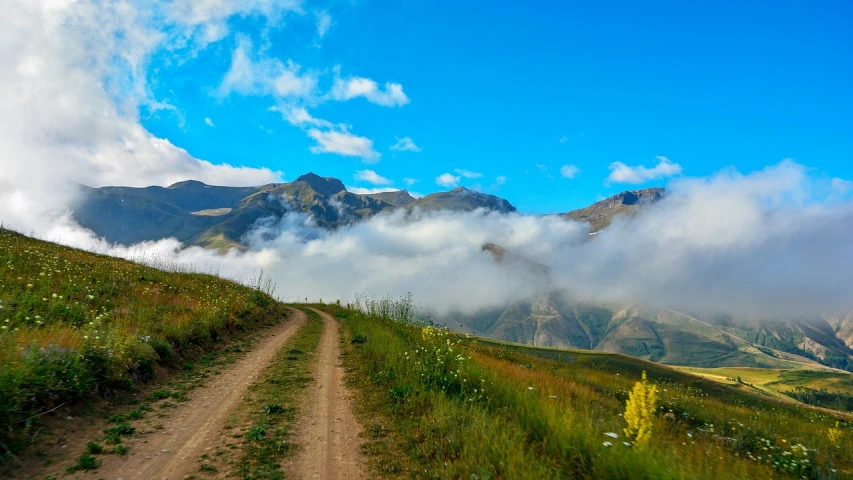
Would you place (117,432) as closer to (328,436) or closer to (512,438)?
(328,436)

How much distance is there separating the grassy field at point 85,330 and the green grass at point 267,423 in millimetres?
2872

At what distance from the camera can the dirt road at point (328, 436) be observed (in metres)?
6.21

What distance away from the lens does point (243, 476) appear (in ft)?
19.2

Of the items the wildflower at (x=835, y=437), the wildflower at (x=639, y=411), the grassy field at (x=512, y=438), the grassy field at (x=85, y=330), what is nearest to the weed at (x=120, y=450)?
the grassy field at (x=85, y=330)

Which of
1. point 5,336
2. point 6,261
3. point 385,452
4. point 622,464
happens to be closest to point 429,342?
point 385,452

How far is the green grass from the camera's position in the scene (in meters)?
6.20

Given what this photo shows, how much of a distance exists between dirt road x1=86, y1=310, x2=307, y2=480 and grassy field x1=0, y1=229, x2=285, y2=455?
1.52m

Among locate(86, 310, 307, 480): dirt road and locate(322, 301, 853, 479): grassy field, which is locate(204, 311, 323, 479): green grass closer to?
locate(86, 310, 307, 480): dirt road

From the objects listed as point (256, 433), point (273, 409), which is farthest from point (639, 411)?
point (273, 409)

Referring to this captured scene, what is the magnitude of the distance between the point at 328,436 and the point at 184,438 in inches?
101

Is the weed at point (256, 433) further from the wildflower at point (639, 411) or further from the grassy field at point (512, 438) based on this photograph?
the wildflower at point (639, 411)

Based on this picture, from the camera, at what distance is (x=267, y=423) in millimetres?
8070

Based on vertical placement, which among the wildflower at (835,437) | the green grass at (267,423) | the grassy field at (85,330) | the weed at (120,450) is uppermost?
the grassy field at (85,330)

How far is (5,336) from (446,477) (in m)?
9.48
